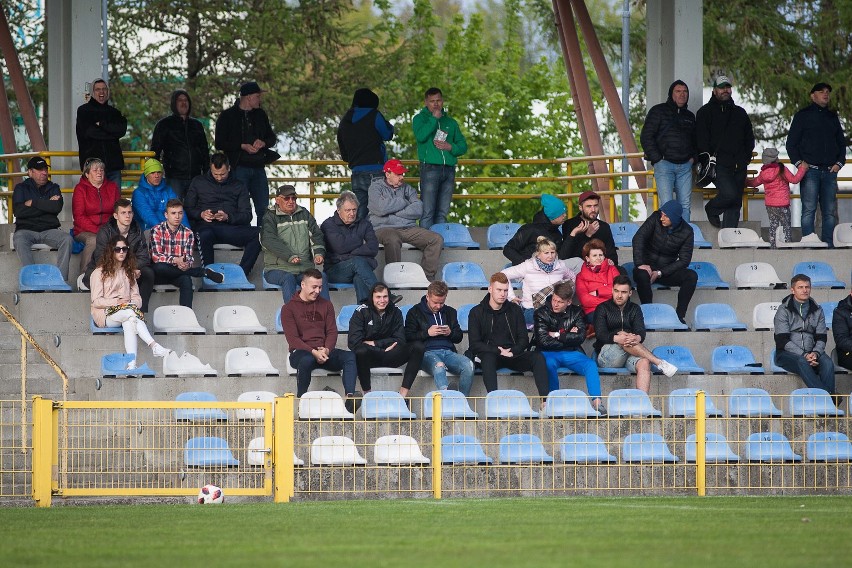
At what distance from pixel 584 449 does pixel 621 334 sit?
7.28 feet

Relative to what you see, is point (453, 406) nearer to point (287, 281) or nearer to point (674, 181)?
point (287, 281)

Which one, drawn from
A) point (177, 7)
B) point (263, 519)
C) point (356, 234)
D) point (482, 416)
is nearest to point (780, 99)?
point (177, 7)

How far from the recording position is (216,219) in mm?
16359

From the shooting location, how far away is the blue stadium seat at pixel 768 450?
1248 centimetres

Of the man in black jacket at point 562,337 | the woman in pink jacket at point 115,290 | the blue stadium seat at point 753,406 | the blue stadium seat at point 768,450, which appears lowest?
the blue stadium seat at point 768,450

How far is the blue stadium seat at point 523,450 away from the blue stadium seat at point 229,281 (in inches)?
188

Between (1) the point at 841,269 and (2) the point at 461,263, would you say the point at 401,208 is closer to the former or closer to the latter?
(2) the point at 461,263

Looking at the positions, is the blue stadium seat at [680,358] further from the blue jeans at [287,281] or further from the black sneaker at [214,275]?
the black sneaker at [214,275]

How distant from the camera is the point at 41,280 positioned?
1573 cm

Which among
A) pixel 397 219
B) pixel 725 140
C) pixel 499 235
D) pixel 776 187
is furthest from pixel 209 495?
pixel 776 187

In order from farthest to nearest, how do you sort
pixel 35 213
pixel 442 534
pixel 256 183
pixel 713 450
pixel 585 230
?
pixel 256 183
pixel 35 213
pixel 585 230
pixel 713 450
pixel 442 534

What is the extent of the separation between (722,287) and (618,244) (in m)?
1.74

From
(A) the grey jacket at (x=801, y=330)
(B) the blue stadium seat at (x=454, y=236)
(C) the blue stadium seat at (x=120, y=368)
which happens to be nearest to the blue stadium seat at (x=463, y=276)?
(B) the blue stadium seat at (x=454, y=236)

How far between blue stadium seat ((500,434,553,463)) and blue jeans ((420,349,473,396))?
1596mm
